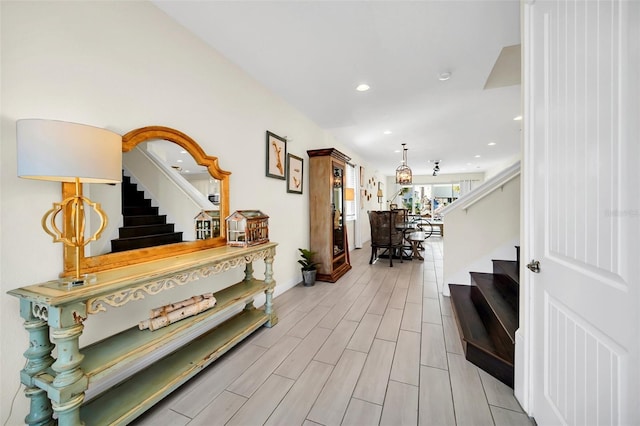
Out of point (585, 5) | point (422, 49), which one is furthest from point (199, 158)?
point (585, 5)

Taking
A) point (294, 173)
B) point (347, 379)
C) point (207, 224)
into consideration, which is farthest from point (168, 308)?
point (294, 173)

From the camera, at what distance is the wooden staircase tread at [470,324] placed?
5.82 ft

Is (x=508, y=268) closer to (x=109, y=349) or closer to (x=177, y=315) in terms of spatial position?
(x=177, y=315)

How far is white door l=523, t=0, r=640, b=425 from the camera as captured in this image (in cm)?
74

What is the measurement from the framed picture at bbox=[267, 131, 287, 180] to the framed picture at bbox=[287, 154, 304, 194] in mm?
139

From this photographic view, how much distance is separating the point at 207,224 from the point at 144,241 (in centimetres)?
53

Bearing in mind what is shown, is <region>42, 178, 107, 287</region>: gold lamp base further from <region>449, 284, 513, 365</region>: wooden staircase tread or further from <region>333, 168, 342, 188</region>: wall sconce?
<region>333, 168, 342, 188</region>: wall sconce

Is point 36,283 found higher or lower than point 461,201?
lower

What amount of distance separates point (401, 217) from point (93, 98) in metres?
4.92

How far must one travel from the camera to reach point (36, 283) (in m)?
1.25

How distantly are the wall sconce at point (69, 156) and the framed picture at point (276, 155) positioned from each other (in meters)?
1.87

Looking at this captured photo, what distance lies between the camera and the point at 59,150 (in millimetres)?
1053

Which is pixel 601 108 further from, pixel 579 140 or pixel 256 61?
pixel 256 61

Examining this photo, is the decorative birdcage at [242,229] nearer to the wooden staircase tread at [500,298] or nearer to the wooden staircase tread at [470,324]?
the wooden staircase tread at [470,324]
